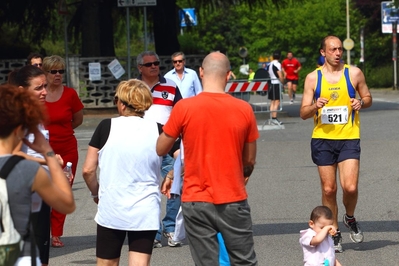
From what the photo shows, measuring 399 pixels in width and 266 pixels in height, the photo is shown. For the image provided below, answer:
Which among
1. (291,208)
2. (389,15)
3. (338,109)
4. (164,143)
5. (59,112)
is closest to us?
(164,143)

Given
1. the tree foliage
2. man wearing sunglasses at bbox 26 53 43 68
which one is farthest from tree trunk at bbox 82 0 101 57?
man wearing sunglasses at bbox 26 53 43 68

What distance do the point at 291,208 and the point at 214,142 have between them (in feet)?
18.5

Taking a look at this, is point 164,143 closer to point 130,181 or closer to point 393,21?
point 130,181

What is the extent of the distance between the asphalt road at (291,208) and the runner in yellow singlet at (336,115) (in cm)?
53

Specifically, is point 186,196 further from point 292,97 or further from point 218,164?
point 292,97

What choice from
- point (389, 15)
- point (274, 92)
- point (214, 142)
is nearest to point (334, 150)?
point (214, 142)

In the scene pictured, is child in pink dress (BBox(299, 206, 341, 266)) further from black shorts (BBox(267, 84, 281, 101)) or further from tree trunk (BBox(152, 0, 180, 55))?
tree trunk (BBox(152, 0, 180, 55))

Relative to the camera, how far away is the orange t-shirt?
5777 millimetres

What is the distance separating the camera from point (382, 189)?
1257 centimetres

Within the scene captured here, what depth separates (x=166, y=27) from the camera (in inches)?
1140

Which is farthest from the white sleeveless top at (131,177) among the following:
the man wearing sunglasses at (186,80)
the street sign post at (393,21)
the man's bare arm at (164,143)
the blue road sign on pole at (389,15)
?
the blue road sign on pole at (389,15)

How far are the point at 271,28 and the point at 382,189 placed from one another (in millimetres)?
55971

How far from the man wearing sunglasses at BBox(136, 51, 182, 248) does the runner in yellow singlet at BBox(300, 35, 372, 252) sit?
1292 millimetres

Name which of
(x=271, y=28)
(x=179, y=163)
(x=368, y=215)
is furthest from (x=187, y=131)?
(x=271, y=28)
